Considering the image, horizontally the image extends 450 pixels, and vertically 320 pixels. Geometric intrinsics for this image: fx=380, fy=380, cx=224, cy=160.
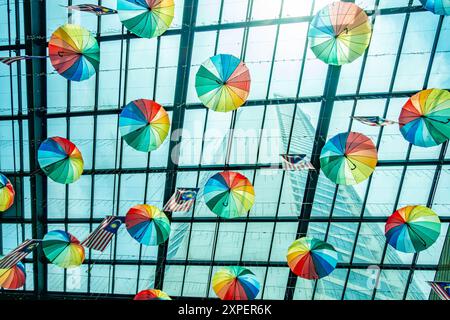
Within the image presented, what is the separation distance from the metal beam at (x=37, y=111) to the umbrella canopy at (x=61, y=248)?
157 inches

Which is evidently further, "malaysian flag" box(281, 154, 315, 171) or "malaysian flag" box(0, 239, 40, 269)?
"malaysian flag" box(0, 239, 40, 269)

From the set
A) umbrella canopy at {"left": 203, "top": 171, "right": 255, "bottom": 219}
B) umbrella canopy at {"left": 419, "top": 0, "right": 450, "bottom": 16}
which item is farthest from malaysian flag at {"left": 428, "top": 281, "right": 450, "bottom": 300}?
umbrella canopy at {"left": 419, "top": 0, "right": 450, "bottom": 16}

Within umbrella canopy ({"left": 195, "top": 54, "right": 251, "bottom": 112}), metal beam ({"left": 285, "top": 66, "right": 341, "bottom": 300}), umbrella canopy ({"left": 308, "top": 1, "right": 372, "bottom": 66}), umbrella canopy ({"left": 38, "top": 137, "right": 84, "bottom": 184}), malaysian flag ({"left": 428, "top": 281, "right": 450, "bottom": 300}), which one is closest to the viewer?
umbrella canopy ({"left": 308, "top": 1, "right": 372, "bottom": 66})

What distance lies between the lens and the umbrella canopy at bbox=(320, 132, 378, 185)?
10.5 meters

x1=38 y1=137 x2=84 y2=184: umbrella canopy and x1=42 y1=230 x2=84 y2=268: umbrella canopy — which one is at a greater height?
x1=38 y1=137 x2=84 y2=184: umbrella canopy

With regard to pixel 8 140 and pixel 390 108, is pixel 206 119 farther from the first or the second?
pixel 8 140

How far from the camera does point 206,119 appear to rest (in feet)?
45.6

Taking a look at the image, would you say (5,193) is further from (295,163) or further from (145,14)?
(295,163)

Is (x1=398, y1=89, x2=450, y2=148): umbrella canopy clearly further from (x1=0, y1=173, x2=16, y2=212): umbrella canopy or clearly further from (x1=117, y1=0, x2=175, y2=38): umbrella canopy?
(x1=0, y1=173, x2=16, y2=212): umbrella canopy

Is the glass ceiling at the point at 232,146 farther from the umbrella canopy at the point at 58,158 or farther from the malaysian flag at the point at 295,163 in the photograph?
the umbrella canopy at the point at 58,158

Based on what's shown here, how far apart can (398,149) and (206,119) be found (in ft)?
22.9

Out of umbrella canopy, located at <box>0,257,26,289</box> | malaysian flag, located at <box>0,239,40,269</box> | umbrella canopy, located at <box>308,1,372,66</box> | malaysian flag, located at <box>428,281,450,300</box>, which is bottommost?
umbrella canopy, located at <box>0,257,26,289</box>

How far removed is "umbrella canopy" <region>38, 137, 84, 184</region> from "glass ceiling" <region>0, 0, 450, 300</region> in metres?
2.74

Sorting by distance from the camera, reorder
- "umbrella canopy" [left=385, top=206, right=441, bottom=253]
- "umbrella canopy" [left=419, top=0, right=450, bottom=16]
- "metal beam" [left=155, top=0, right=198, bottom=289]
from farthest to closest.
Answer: "metal beam" [left=155, top=0, right=198, bottom=289] < "umbrella canopy" [left=385, top=206, right=441, bottom=253] < "umbrella canopy" [left=419, top=0, right=450, bottom=16]
